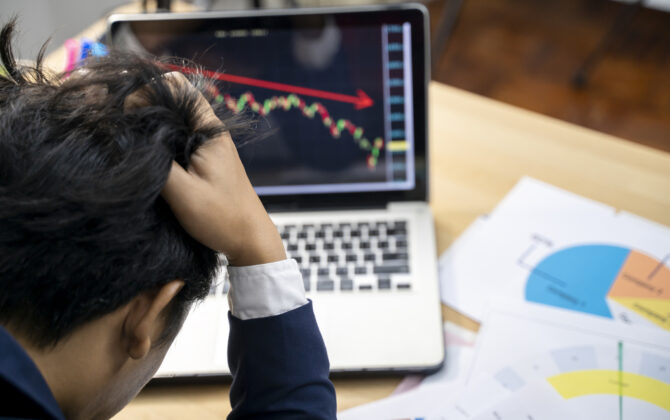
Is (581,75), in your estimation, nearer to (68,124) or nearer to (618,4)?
(618,4)

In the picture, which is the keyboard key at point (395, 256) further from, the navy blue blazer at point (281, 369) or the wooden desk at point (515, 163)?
the navy blue blazer at point (281, 369)

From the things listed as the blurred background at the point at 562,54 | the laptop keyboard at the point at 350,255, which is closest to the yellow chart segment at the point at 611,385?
the laptop keyboard at the point at 350,255

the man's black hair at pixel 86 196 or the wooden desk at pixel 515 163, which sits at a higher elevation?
the man's black hair at pixel 86 196

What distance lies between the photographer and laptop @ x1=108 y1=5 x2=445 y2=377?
694mm

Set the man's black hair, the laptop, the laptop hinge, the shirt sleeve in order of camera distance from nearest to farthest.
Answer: the man's black hair, the shirt sleeve, the laptop, the laptop hinge

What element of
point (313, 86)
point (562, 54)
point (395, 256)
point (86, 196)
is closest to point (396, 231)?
point (395, 256)

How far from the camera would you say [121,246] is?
44cm

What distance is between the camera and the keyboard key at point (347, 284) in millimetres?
731

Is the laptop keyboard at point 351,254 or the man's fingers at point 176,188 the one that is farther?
the laptop keyboard at point 351,254

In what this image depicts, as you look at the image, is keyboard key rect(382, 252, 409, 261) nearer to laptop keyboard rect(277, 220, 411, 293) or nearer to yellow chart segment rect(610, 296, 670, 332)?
laptop keyboard rect(277, 220, 411, 293)

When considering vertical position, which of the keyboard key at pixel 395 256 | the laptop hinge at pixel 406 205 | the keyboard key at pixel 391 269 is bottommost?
the keyboard key at pixel 391 269

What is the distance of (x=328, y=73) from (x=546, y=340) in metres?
0.40

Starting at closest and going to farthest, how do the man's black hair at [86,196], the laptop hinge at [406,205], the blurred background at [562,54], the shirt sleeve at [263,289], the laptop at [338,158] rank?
the man's black hair at [86,196] < the shirt sleeve at [263,289] < the laptop at [338,158] < the laptop hinge at [406,205] < the blurred background at [562,54]

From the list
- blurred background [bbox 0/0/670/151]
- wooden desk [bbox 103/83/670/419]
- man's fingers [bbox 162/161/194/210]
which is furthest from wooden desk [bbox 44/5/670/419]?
blurred background [bbox 0/0/670/151]
